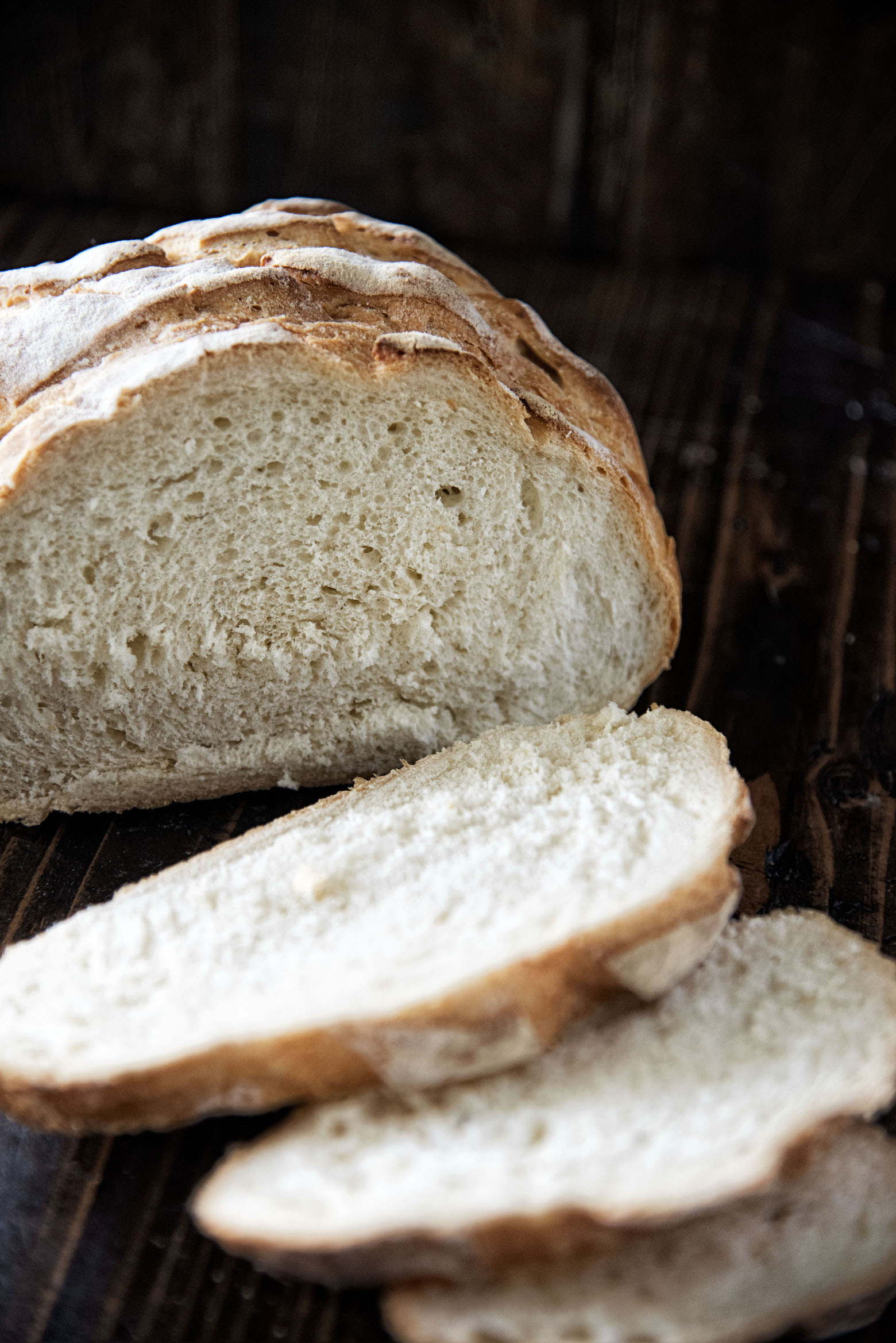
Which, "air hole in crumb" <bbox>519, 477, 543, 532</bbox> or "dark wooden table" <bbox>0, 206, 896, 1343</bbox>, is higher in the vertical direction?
"air hole in crumb" <bbox>519, 477, 543, 532</bbox>

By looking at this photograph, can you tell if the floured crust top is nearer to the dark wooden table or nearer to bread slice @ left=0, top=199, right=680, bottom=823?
bread slice @ left=0, top=199, right=680, bottom=823

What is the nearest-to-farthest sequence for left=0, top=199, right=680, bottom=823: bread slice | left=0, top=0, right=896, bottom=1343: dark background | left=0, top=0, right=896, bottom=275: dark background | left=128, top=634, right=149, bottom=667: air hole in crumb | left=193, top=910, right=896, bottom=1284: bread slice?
left=193, top=910, right=896, bottom=1284: bread slice → left=0, top=199, right=680, bottom=823: bread slice → left=128, top=634, right=149, bottom=667: air hole in crumb → left=0, top=0, right=896, bottom=1343: dark background → left=0, top=0, right=896, bottom=275: dark background

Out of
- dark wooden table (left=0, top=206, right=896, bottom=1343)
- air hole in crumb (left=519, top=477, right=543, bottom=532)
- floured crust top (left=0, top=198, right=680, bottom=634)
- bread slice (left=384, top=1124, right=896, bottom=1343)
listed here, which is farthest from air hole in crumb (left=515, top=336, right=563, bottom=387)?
bread slice (left=384, top=1124, right=896, bottom=1343)

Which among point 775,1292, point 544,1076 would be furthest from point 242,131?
point 775,1292

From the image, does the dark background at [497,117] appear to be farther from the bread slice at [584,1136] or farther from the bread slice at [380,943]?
the bread slice at [584,1136]

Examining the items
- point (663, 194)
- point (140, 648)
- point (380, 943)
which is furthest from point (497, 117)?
point (380, 943)

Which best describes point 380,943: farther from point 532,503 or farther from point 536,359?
point 536,359


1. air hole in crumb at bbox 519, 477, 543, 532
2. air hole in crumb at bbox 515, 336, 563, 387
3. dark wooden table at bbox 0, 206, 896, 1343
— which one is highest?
air hole in crumb at bbox 515, 336, 563, 387

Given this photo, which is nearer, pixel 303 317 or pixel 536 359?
pixel 303 317
